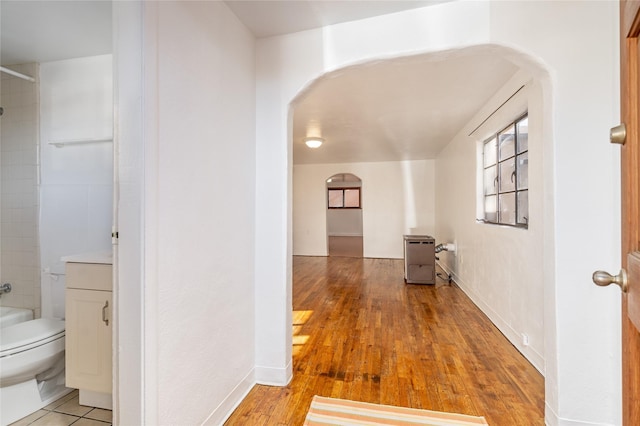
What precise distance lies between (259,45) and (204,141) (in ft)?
3.15

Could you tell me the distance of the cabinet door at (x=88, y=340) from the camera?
1.58 m

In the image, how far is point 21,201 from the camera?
7.21 ft

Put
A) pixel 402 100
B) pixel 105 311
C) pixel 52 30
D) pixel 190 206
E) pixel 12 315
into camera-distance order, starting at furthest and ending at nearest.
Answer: pixel 402 100 < pixel 12 315 < pixel 52 30 < pixel 105 311 < pixel 190 206

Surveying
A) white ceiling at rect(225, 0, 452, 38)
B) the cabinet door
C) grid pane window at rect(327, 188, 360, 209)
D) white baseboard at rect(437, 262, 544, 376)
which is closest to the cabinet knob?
the cabinet door

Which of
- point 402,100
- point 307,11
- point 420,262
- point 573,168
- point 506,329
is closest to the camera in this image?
point 573,168

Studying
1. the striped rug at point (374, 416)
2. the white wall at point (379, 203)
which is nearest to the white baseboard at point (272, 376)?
the striped rug at point (374, 416)

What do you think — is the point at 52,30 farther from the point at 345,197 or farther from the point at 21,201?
the point at 345,197

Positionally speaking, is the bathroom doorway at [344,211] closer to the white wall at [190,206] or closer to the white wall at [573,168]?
the white wall at [190,206]

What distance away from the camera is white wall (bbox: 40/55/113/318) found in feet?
6.88

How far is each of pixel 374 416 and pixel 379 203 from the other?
224 inches

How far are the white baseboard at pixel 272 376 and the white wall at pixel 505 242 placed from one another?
1.82 meters

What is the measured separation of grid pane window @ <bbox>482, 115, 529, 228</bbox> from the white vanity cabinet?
306cm

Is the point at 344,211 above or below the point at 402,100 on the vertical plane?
below

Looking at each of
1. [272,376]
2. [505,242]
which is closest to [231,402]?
[272,376]
